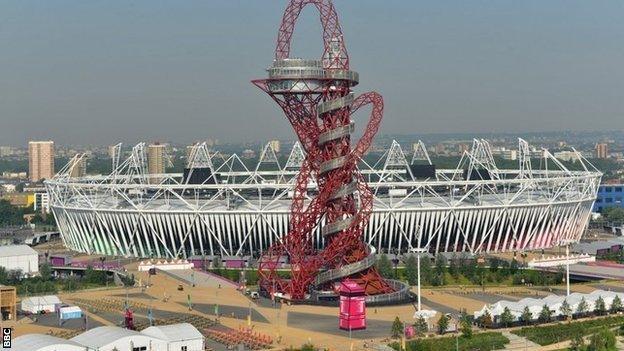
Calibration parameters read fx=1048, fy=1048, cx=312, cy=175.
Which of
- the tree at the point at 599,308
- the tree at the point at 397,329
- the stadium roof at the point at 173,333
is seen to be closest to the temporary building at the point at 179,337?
the stadium roof at the point at 173,333

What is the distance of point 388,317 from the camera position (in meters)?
70.6

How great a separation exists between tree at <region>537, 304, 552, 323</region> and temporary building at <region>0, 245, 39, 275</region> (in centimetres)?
5154

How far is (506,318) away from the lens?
64875 millimetres

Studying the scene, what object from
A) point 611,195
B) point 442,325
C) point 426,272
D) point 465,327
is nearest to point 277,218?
point 426,272

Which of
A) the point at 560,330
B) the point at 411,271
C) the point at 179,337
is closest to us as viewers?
the point at 179,337

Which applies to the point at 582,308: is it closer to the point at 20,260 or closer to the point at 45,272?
the point at 45,272

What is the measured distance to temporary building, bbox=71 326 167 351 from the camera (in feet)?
181

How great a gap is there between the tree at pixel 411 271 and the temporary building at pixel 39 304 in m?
29.4

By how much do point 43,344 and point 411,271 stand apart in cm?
4195

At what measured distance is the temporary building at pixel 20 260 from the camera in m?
98.7

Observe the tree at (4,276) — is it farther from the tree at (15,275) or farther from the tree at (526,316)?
the tree at (526,316)

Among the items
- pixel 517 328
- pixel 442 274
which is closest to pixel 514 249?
pixel 442 274

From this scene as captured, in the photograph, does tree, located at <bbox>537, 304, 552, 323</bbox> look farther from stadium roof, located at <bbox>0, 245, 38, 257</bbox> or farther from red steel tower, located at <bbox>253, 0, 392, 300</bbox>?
stadium roof, located at <bbox>0, 245, 38, 257</bbox>

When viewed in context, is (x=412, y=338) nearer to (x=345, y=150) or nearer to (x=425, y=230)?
(x=345, y=150)
